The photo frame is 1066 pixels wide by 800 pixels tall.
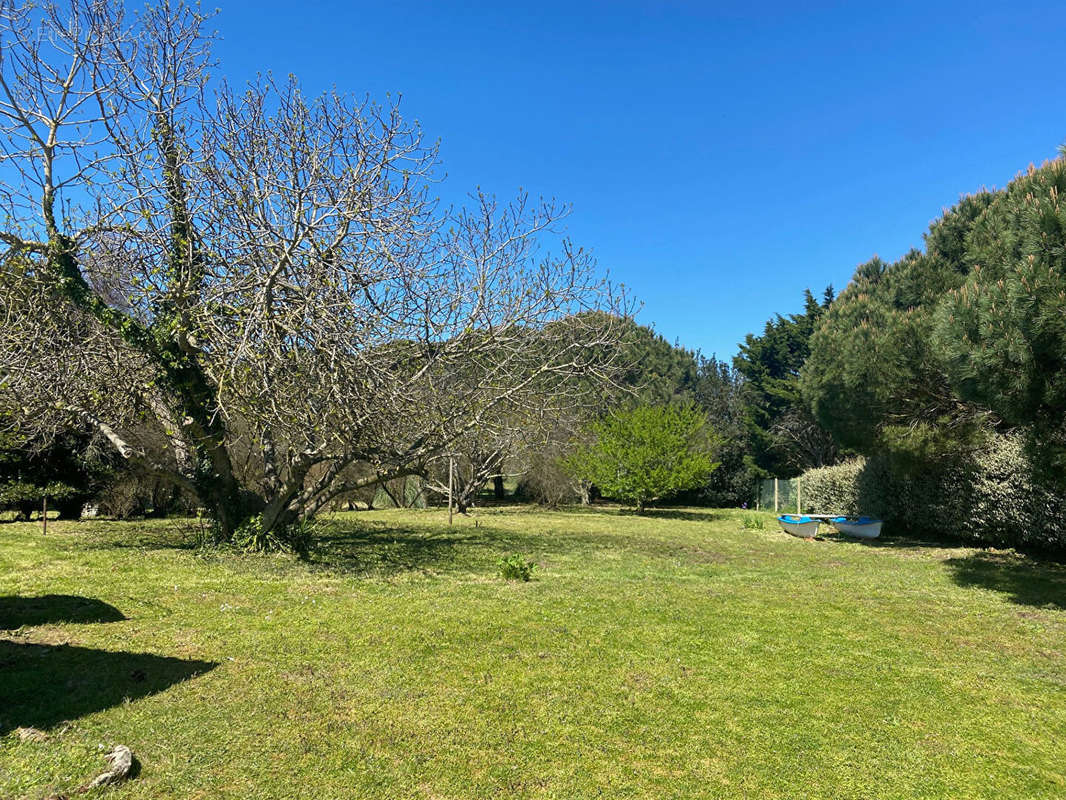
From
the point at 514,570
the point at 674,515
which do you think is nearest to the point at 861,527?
Result: the point at 674,515

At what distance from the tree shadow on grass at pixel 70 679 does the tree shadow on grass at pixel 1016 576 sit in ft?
32.0

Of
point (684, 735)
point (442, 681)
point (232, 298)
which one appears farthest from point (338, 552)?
point (684, 735)

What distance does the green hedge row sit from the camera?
39.5 feet

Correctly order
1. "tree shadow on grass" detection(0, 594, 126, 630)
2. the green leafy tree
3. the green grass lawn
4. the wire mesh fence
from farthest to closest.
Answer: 1. the wire mesh fence
2. the green leafy tree
3. "tree shadow on grass" detection(0, 594, 126, 630)
4. the green grass lawn

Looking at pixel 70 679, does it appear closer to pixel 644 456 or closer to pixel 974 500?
pixel 974 500

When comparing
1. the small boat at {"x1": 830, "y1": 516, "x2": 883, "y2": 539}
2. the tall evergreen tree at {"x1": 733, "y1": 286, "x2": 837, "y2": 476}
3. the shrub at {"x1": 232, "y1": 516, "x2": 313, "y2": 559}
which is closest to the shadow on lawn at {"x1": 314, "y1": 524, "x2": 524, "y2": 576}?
the shrub at {"x1": 232, "y1": 516, "x2": 313, "y2": 559}

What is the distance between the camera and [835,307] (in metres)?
17.9

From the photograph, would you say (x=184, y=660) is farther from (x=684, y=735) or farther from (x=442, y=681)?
(x=684, y=735)

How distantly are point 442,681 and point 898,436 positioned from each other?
481 inches

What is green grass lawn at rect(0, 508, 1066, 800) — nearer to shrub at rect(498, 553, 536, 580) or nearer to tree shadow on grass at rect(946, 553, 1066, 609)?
tree shadow on grass at rect(946, 553, 1066, 609)

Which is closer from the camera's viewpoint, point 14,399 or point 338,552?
point 14,399

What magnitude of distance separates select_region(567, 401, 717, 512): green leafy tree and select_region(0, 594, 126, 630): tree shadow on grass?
743 inches

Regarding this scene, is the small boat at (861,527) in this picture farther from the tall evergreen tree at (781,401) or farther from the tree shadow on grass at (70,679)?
the tree shadow on grass at (70,679)

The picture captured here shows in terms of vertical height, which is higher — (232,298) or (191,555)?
(232,298)
